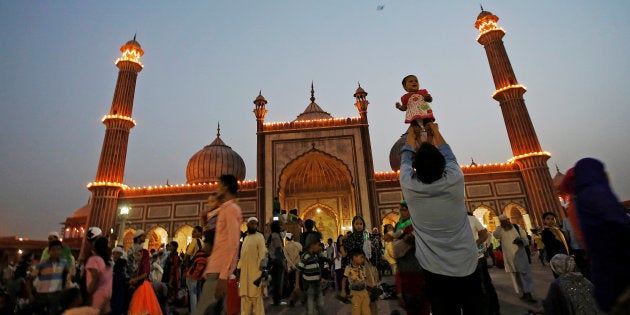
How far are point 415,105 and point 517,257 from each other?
3.98m

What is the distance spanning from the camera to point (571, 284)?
258 cm

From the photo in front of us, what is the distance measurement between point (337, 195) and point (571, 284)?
1816 cm

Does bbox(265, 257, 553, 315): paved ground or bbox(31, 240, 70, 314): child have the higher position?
bbox(31, 240, 70, 314): child

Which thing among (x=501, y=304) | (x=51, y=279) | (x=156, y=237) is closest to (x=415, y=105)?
(x=501, y=304)

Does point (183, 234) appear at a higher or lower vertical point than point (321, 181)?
lower

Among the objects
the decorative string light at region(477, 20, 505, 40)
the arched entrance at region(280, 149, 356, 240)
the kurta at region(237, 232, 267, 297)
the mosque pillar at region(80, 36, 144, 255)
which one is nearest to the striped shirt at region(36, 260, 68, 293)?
A: the kurta at region(237, 232, 267, 297)

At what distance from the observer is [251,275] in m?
4.09


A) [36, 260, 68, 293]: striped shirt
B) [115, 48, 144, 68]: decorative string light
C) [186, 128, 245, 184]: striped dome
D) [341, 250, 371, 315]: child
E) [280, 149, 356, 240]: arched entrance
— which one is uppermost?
[115, 48, 144, 68]: decorative string light

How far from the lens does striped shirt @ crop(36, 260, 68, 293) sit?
148 inches

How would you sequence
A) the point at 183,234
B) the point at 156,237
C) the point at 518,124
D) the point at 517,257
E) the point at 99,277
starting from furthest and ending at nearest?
the point at 156,237 → the point at 183,234 → the point at 518,124 → the point at 517,257 → the point at 99,277

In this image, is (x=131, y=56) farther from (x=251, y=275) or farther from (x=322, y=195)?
(x=251, y=275)

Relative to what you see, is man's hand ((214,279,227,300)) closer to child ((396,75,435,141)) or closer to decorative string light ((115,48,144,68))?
child ((396,75,435,141))

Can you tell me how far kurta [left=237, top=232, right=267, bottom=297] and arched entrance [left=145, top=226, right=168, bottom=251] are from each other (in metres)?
16.7

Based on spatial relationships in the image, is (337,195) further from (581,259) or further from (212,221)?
(212,221)
